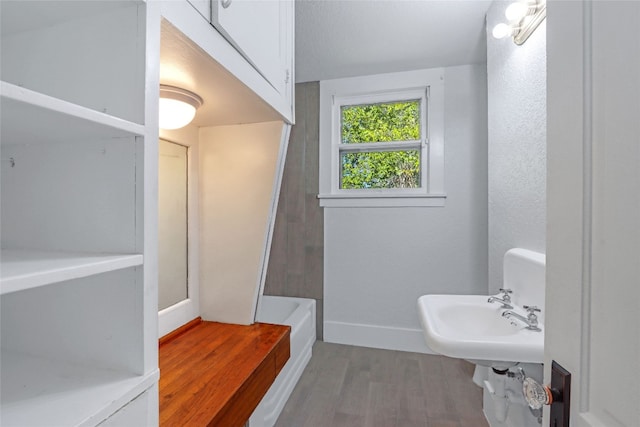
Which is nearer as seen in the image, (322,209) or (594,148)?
(594,148)

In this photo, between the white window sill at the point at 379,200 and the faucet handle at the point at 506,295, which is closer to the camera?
the faucet handle at the point at 506,295

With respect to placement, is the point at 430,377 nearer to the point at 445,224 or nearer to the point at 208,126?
the point at 445,224

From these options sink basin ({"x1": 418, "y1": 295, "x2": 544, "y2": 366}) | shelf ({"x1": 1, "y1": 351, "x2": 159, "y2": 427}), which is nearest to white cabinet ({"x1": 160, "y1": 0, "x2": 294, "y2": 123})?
shelf ({"x1": 1, "y1": 351, "x2": 159, "y2": 427})

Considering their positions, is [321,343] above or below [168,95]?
below

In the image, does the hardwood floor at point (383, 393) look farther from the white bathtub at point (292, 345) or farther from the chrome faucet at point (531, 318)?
the chrome faucet at point (531, 318)

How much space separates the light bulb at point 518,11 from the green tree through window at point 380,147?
126cm

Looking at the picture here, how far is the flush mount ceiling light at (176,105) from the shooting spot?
863mm

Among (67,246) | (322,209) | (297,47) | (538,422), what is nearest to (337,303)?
(322,209)

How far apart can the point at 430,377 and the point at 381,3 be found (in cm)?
245

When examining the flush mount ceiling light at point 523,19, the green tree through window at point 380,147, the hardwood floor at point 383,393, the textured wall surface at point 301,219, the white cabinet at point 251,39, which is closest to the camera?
the white cabinet at point 251,39

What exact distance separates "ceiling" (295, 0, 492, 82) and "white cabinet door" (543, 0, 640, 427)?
1.46 m

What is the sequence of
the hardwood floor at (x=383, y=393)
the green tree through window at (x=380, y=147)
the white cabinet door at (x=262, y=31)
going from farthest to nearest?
the green tree through window at (x=380, y=147)
the hardwood floor at (x=383, y=393)
the white cabinet door at (x=262, y=31)

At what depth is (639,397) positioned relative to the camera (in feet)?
1.18

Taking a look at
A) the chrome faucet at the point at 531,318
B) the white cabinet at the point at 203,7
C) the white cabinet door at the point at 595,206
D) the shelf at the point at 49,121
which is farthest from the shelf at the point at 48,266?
the chrome faucet at the point at 531,318
